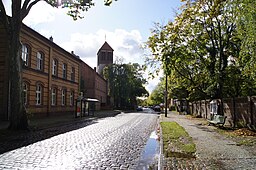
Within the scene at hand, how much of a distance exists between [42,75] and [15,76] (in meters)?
12.1

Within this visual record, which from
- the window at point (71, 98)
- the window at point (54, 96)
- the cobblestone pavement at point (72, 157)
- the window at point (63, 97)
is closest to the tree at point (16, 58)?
the cobblestone pavement at point (72, 157)

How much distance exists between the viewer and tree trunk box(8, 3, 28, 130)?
50.5 ft

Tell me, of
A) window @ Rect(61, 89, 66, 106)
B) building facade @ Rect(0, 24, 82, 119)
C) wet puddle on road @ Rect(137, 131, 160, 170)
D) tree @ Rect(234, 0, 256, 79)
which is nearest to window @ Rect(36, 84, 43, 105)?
building facade @ Rect(0, 24, 82, 119)

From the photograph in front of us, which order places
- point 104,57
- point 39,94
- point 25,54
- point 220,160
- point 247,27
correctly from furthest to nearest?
point 104,57, point 39,94, point 25,54, point 247,27, point 220,160

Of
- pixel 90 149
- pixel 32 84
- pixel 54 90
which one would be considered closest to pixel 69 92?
pixel 54 90

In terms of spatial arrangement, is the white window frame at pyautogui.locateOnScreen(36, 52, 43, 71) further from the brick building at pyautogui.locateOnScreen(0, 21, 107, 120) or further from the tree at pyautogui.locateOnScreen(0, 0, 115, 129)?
the tree at pyautogui.locateOnScreen(0, 0, 115, 129)

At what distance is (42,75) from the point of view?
89.5ft

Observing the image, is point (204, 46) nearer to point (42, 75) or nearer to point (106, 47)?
point (42, 75)

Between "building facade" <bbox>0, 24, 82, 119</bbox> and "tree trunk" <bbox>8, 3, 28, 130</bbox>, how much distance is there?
254 inches

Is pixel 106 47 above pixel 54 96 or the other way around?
above

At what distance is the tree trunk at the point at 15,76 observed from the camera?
607 inches

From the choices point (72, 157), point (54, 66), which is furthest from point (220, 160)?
point (54, 66)

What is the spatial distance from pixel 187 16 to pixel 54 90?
17205 millimetres

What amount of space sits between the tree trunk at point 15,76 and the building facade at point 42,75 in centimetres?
646
